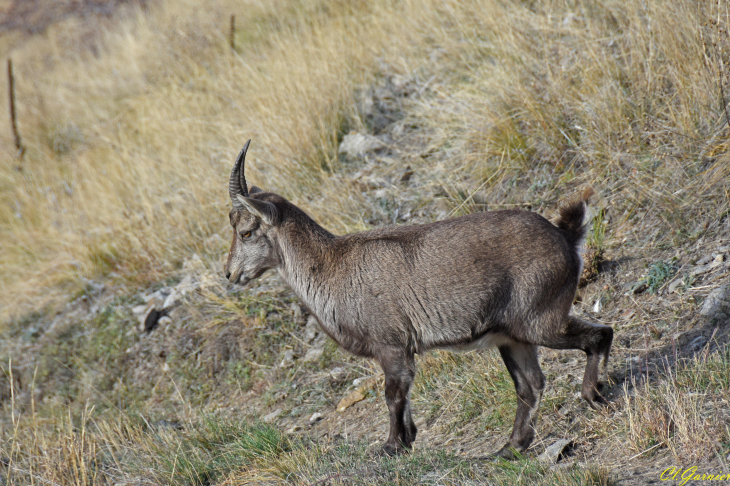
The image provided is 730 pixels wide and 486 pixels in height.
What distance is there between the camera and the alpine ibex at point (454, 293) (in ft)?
14.0

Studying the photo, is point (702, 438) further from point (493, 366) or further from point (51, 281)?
point (51, 281)

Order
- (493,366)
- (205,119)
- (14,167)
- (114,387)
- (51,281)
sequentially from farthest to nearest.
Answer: (14,167) → (205,119) → (51,281) → (114,387) → (493,366)

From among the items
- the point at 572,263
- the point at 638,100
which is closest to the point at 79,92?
the point at 638,100

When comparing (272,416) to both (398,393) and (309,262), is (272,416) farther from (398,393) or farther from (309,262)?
(398,393)

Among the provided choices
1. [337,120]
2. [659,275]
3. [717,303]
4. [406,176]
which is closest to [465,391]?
[659,275]

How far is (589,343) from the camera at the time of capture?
14.3ft

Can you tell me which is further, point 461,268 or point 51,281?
point 51,281

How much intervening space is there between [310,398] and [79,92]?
960 cm

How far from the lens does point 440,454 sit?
4359 mm

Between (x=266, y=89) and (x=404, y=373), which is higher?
(x=266, y=89)

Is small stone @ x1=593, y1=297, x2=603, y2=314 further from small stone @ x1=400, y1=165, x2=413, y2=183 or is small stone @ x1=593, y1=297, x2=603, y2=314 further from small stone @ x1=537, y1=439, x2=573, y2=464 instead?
small stone @ x1=400, y1=165, x2=413, y2=183

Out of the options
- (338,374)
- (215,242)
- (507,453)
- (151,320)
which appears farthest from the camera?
(215,242)

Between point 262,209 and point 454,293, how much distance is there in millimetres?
1567

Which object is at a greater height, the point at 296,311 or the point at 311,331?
the point at 296,311
